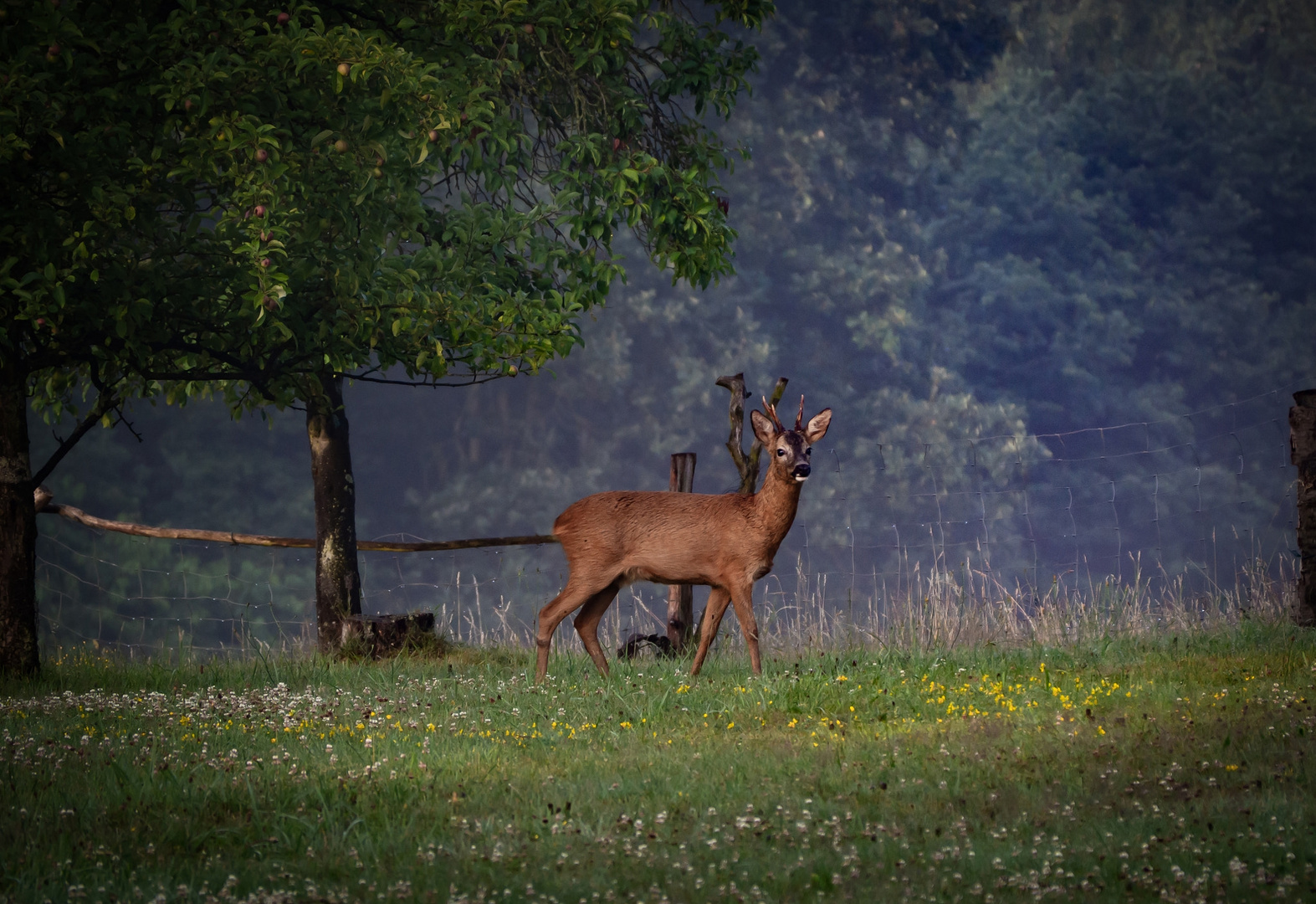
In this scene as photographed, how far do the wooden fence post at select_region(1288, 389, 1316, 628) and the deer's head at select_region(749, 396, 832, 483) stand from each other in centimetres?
419

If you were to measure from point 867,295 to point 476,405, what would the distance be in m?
8.83

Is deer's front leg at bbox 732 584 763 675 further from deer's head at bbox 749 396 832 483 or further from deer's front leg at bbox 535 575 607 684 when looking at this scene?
deer's front leg at bbox 535 575 607 684

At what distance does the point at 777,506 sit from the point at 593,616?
1.78 m

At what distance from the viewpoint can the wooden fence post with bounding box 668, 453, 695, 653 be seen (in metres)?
11.8

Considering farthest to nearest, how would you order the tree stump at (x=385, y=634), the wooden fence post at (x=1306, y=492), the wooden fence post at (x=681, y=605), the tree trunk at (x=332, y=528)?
the tree trunk at (x=332, y=528), the tree stump at (x=385, y=634), the wooden fence post at (x=681, y=605), the wooden fence post at (x=1306, y=492)

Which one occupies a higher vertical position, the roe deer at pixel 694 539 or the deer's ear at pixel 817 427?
the deer's ear at pixel 817 427

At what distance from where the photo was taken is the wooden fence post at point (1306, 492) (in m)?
10.7

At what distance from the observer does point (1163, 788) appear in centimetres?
597

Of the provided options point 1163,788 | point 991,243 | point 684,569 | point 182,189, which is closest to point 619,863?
point 1163,788

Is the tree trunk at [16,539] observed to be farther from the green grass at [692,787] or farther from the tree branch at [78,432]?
the green grass at [692,787]

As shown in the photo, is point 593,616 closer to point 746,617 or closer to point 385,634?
point 746,617

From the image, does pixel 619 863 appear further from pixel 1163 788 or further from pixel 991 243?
pixel 991 243

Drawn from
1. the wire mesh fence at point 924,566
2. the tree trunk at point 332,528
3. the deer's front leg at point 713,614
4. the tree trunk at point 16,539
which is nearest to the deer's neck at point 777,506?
the deer's front leg at point 713,614

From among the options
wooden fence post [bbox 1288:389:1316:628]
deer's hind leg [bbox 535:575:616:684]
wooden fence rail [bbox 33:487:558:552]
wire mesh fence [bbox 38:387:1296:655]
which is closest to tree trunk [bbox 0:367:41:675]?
wire mesh fence [bbox 38:387:1296:655]
